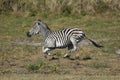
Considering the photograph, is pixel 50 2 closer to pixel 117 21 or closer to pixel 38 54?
pixel 117 21

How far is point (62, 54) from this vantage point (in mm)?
20734

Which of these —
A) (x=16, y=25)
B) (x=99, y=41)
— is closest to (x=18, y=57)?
(x=99, y=41)

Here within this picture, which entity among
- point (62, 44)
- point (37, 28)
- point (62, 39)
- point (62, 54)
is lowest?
point (62, 54)

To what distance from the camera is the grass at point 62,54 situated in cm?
1529

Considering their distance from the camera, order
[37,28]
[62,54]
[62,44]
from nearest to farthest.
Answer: [62,44], [62,54], [37,28]

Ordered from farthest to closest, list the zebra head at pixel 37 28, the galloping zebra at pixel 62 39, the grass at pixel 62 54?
the zebra head at pixel 37 28 < the galloping zebra at pixel 62 39 < the grass at pixel 62 54

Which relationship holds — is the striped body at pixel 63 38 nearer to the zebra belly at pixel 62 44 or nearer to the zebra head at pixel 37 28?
the zebra belly at pixel 62 44

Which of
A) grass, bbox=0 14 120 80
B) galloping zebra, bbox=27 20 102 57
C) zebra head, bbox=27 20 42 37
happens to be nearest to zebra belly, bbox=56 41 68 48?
galloping zebra, bbox=27 20 102 57

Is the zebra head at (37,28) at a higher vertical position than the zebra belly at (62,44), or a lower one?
higher

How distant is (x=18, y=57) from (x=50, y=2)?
13.1 meters

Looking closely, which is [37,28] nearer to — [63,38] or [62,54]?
[63,38]

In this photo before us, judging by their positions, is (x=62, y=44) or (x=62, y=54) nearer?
(x=62, y=44)

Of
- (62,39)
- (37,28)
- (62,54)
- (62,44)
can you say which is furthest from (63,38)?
(37,28)

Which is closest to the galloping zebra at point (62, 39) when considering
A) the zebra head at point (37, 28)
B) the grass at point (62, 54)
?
the zebra head at point (37, 28)
